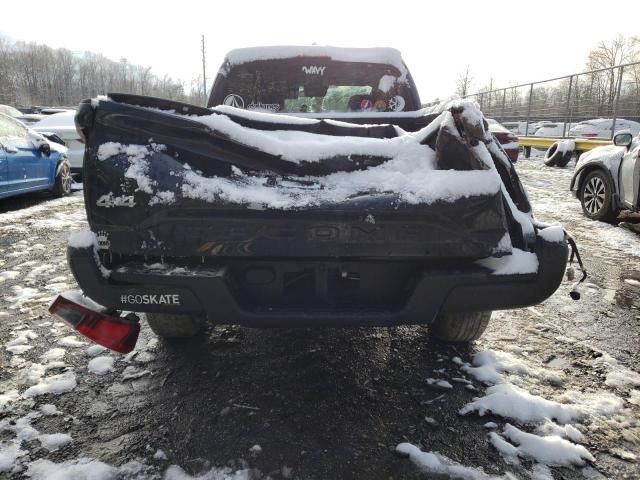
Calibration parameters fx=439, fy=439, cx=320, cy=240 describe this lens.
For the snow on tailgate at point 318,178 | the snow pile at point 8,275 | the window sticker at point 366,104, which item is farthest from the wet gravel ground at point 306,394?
the window sticker at point 366,104

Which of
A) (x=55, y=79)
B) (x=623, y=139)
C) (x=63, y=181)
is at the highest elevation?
(x=55, y=79)

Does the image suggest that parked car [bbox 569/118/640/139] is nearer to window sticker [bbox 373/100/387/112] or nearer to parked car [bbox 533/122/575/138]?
parked car [bbox 533/122/575/138]

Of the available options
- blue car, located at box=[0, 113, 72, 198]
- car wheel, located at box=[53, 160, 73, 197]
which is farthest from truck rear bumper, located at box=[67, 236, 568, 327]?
car wheel, located at box=[53, 160, 73, 197]

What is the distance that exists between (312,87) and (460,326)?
2419 mm

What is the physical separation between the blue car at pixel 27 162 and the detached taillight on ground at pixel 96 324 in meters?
5.76

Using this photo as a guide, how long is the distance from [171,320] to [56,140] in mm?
8274

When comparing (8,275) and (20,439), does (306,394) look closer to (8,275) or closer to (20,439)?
(20,439)

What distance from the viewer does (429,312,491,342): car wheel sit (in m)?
2.59

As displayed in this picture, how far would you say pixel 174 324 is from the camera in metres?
2.70

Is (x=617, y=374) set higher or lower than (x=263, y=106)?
lower

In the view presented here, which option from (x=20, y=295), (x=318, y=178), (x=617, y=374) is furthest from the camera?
(x=20, y=295)

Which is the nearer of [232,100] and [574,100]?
[232,100]

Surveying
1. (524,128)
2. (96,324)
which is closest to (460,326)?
(96,324)

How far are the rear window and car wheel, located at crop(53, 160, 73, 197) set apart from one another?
19.9ft
